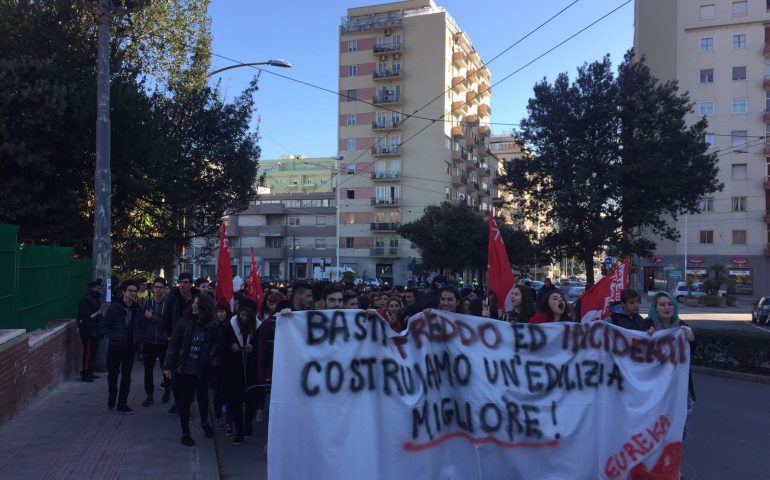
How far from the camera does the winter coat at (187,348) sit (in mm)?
7270

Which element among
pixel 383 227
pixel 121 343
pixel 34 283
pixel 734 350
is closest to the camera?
pixel 121 343

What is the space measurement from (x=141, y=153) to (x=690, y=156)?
48.1ft

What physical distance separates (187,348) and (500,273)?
150 inches

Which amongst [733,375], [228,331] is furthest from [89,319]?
[733,375]

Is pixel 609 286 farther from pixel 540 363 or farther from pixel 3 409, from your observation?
pixel 3 409

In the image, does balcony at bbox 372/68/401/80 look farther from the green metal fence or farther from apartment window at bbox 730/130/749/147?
the green metal fence

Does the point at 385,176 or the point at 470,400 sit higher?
the point at 385,176

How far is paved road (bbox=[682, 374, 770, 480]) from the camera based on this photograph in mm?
6633

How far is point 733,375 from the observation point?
1302cm

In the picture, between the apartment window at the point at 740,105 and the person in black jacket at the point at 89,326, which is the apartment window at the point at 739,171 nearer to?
the apartment window at the point at 740,105

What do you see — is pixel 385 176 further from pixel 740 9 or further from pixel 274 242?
pixel 740 9

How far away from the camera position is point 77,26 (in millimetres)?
14906

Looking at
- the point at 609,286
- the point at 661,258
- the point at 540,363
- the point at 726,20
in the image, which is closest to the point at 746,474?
the point at 540,363

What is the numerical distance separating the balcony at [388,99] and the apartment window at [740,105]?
2907cm
